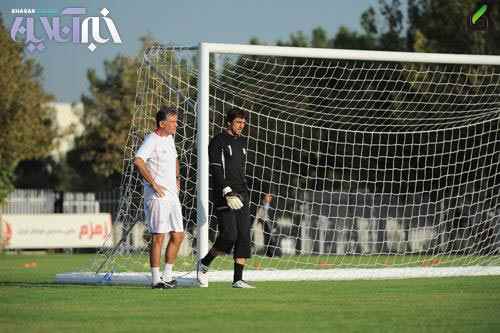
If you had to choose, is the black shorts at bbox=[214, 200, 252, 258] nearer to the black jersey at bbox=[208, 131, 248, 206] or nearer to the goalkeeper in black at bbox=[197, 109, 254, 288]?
the goalkeeper in black at bbox=[197, 109, 254, 288]

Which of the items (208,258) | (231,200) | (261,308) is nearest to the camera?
(261,308)

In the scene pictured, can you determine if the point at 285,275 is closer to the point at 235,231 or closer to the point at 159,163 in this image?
the point at 235,231

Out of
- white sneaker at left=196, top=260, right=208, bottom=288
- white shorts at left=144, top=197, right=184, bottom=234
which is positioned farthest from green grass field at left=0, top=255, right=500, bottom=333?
white shorts at left=144, top=197, right=184, bottom=234

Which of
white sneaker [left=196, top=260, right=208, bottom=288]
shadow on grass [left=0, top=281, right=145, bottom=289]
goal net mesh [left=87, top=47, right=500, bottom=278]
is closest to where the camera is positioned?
white sneaker [left=196, top=260, right=208, bottom=288]

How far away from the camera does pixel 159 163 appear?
1266 centimetres

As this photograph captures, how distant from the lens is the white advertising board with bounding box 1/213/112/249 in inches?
1249

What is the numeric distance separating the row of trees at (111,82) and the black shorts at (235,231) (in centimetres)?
2193

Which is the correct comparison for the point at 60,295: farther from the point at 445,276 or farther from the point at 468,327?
the point at 445,276

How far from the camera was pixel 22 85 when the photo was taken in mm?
39500

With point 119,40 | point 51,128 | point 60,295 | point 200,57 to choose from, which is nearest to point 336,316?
point 60,295

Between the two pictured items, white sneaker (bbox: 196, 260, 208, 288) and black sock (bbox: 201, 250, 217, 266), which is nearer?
black sock (bbox: 201, 250, 217, 266)

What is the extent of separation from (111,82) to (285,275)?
1483 inches

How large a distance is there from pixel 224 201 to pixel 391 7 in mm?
30182

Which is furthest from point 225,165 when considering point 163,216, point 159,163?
point 163,216
